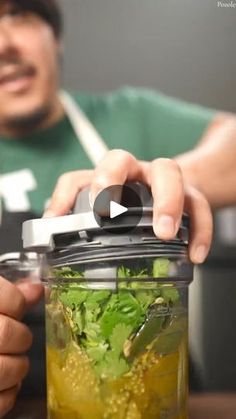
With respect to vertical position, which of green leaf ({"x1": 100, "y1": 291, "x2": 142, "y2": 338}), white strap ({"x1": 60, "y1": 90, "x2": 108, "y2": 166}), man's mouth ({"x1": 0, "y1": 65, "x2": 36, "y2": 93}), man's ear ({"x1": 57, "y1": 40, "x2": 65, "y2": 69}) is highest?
man's ear ({"x1": 57, "y1": 40, "x2": 65, "y2": 69})

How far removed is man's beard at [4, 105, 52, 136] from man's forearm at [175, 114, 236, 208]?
0.71 feet

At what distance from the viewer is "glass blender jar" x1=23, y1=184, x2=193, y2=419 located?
622 millimetres

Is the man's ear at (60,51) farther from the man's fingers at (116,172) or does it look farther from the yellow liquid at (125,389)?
the yellow liquid at (125,389)

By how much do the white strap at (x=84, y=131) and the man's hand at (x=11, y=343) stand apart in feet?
0.81

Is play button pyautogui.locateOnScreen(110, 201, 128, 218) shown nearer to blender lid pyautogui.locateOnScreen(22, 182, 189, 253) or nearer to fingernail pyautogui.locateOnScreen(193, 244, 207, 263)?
blender lid pyautogui.locateOnScreen(22, 182, 189, 253)

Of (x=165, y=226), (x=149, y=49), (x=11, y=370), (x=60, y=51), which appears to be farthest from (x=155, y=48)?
(x=11, y=370)

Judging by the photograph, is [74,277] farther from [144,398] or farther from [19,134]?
[19,134]

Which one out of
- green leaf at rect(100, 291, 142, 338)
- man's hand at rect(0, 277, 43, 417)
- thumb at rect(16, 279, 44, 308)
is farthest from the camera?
thumb at rect(16, 279, 44, 308)

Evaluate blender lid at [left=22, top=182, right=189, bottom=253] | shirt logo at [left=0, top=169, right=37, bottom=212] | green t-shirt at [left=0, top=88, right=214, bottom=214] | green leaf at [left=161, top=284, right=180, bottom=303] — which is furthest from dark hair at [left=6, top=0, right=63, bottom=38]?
green leaf at [left=161, top=284, right=180, bottom=303]

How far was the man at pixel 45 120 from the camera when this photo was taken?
0.89 metres

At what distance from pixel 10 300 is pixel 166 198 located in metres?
0.24

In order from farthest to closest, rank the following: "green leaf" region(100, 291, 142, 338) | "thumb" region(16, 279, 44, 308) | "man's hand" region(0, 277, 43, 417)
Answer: "thumb" region(16, 279, 44, 308) → "man's hand" region(0, 277, 43, 417) → "green leaf" region(100, 291, 142, 338)

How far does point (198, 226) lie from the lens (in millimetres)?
730

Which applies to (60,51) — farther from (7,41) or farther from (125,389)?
(125,389)
